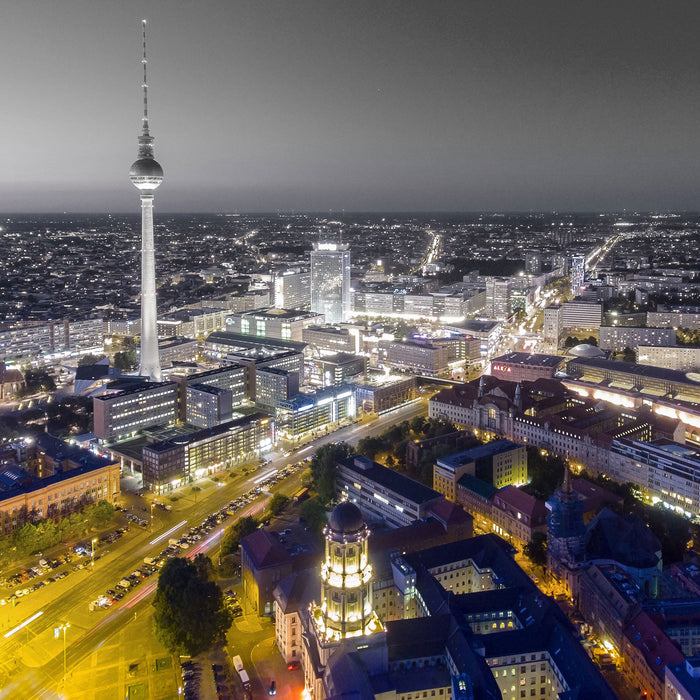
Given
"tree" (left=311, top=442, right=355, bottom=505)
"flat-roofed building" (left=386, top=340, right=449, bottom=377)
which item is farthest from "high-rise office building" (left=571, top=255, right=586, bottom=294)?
"tree" (left=311, top=442, right=355, bottom=505)

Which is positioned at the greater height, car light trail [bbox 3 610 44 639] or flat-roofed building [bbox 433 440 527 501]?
flat-roofed building [bbox 433 440 527 501]

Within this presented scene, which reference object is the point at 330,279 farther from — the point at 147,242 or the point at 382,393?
the point at 382,393

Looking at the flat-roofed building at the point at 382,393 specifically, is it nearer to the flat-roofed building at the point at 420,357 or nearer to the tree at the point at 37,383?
the flat-roofed building at the point at 420,357

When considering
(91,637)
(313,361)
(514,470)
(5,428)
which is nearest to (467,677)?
(91,637)

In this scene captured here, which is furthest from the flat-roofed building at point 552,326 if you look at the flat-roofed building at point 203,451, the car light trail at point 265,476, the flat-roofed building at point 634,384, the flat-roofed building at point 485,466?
the car light trail at point 265,476

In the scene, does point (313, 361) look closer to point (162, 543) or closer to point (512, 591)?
point (162, 543)

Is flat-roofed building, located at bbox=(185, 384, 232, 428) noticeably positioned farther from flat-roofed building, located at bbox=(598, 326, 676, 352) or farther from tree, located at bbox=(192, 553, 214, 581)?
flat-roofed building, located at bbox=(598, 326, 676, 352)

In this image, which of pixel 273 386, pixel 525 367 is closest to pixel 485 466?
pixel 273 386
